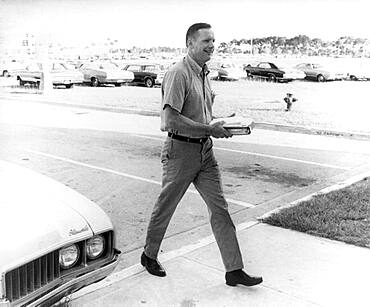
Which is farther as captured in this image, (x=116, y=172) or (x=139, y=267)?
(x=116, y=172)

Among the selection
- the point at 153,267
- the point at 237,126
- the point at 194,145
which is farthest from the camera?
the point at 153,267

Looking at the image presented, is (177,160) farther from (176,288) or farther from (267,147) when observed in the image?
(267,147)

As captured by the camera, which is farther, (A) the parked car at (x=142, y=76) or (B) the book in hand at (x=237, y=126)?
(A) the parked car at (x=142, y=76)

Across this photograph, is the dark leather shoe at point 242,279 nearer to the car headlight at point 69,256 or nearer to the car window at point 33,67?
the car headlight at point 69,256

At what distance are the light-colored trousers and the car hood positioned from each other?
2.70 ft

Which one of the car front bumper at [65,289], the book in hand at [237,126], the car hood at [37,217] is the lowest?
the car front bumper at [65,289]

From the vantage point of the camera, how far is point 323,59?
8.85m

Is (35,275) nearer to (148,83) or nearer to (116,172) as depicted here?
(116,172)

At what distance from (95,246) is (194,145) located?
3.44ft

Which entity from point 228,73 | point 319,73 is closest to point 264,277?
point 319,73

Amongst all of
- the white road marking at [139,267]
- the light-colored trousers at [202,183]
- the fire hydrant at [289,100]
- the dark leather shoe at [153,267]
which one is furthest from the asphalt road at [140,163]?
the fire hydrant at [289,100]

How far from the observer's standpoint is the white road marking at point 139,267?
3.59m

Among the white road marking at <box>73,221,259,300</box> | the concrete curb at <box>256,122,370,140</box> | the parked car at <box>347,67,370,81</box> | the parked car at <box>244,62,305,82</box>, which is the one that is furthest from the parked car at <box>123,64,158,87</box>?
the white road marking at <box>73,221,259,300</box>

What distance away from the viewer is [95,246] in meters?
2.82
